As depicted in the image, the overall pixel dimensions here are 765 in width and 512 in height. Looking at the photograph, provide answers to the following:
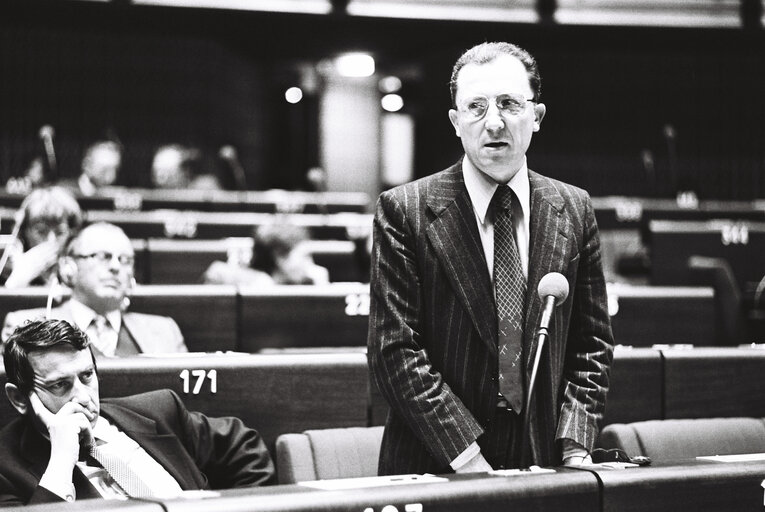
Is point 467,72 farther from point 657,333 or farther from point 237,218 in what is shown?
point 237,218

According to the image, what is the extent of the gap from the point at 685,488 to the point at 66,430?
3.80 ft

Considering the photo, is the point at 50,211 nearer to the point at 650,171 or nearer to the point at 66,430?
the point at 66,430

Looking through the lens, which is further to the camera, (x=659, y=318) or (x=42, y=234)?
(x=42, y=234)

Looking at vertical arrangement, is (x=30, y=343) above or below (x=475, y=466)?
above

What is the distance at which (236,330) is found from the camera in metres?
3.44

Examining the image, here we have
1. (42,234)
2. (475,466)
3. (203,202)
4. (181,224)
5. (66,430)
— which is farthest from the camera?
(203,202)

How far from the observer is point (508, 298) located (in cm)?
165

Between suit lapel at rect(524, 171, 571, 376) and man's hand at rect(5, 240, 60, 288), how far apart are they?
8.38ft

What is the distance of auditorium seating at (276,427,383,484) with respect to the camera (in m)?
2.27

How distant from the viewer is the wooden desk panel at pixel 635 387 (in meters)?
2.71

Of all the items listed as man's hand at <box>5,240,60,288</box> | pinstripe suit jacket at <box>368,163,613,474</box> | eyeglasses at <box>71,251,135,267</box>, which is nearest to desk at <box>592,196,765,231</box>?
man's hand at <box>5,240,60,288</box>

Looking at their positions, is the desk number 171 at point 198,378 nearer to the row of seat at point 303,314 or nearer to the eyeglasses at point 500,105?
the row of seat at point 303,314

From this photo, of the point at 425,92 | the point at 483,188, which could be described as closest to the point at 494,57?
the point at 483,188

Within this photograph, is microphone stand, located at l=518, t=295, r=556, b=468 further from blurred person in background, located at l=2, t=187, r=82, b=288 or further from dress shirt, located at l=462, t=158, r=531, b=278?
blurred person in background, located at l=2, t=187, r=82, b=288
